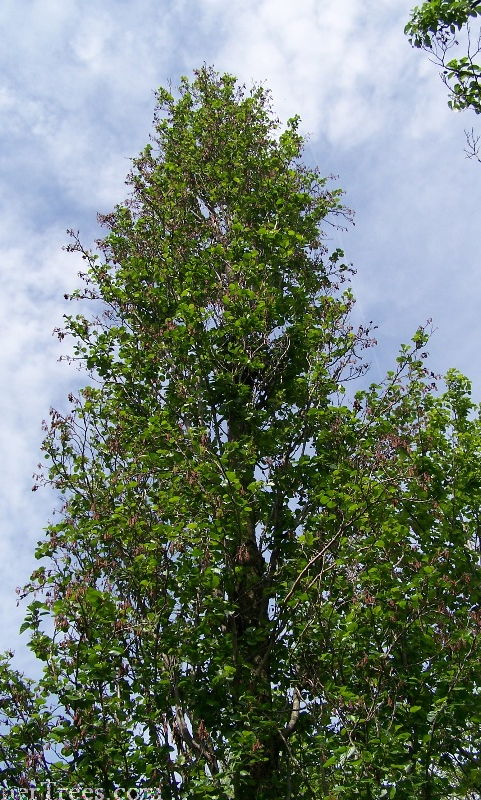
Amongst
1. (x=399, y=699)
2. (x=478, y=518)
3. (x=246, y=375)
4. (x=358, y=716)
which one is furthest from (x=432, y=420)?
(x=358, y=716)

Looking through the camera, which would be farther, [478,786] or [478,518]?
[478,518]

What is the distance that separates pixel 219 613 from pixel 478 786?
14.0 ft

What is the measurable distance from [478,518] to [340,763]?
773 centimetres

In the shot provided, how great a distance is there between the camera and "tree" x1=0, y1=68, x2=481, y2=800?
8414 millimetres

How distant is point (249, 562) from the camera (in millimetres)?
11266

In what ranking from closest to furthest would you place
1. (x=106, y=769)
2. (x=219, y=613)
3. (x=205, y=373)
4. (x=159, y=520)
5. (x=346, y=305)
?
1. (x=106, y=769)
2. (x=219, y=613)
3. (x=159, y=520)
4. (x=205, y=373)
5. (x=346, y=305)

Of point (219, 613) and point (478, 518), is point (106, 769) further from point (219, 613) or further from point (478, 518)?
point (478, 518)

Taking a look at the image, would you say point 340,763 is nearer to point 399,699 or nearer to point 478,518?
point 399,699

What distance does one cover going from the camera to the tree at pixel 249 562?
27.6 ft

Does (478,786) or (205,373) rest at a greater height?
(205,373)

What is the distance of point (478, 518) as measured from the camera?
586 inches

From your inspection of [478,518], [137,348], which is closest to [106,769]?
[137,348]

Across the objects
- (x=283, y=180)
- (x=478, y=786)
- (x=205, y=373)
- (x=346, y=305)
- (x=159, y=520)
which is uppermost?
(x=283, y=180)

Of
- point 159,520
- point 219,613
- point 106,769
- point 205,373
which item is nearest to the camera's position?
point 106,769
